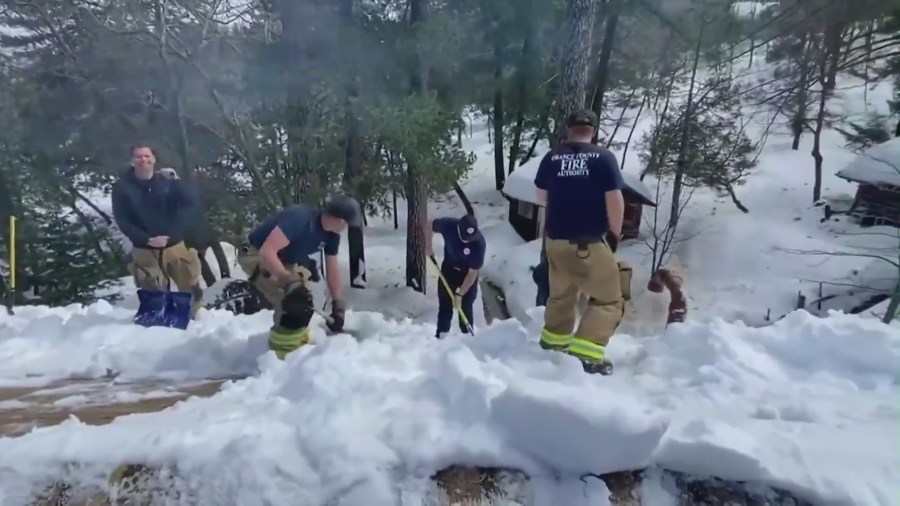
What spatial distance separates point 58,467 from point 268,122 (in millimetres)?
8860

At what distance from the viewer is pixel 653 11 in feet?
41.8

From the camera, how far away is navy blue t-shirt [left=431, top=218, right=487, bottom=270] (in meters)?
5.39

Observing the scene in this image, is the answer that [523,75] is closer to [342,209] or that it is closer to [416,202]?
[416,202]

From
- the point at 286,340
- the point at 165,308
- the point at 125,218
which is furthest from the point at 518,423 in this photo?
the point at 125,218

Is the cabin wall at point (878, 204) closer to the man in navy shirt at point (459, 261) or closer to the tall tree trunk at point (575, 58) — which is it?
the tall tree trunk at point (575, 58)

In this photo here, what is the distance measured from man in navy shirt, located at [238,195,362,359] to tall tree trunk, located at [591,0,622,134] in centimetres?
1090

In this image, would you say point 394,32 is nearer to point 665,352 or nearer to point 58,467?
point 665,352

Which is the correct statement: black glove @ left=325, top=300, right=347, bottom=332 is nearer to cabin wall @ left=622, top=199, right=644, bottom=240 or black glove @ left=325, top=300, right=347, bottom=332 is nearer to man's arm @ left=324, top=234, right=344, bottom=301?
man's arm @ left=324, top=234, right=344, bottom=301

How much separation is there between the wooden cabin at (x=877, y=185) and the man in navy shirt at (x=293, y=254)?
1243 centimetres

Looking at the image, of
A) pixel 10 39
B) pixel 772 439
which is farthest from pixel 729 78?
pixel 10 39

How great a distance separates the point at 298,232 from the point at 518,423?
190 cm

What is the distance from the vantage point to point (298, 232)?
3.69m

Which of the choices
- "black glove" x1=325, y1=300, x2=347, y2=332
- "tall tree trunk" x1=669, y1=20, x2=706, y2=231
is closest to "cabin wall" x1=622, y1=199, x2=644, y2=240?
"tall tree trunk" x1=669, y1=20, x2=706, y2=231

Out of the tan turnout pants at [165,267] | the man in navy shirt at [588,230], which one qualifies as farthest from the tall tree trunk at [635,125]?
the man in navy shirt at [588,230]
